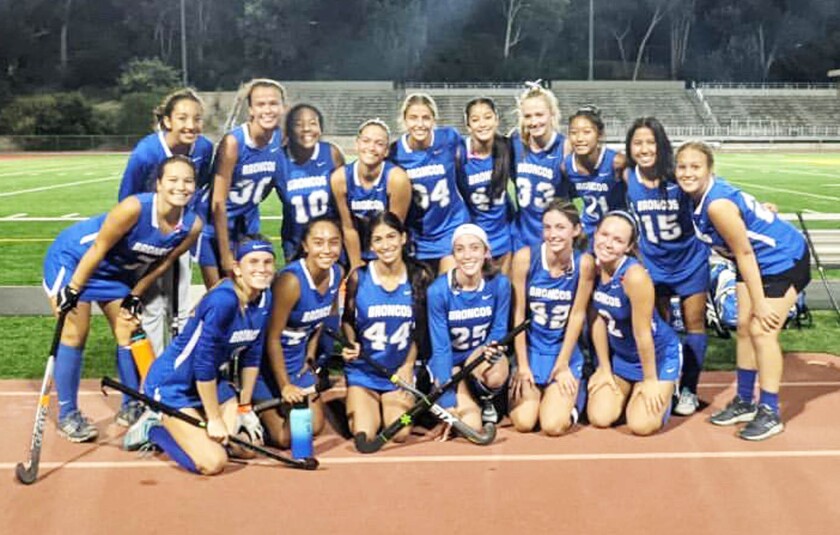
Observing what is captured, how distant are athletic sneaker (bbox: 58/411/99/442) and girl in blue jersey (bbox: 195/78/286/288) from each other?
1305 millimetres

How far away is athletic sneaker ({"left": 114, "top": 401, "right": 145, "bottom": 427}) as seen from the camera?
5152 millimetres

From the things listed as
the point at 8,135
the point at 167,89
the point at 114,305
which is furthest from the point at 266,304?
the point at 167,89

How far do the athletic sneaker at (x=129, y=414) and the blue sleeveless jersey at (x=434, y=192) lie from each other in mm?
1872

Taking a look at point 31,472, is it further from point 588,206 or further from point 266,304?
point 588,206

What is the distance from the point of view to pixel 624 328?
17.0 feet

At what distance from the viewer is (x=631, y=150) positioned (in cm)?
526

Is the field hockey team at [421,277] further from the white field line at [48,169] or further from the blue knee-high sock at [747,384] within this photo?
the white field line at [48,169]

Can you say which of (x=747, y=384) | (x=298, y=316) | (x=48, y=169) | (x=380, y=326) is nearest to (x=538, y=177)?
(x=380, y=326)

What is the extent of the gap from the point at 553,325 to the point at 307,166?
1777 mm

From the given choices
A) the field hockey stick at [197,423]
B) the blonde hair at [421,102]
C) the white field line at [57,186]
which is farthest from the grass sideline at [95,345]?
the white field line at [57,186]

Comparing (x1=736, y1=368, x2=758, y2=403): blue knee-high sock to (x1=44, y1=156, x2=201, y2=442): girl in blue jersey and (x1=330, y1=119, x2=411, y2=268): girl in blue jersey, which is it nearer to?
(x1=330, y1=119, x2=411, y2=268): girl in blue jersey

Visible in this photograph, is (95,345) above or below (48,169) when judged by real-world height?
below

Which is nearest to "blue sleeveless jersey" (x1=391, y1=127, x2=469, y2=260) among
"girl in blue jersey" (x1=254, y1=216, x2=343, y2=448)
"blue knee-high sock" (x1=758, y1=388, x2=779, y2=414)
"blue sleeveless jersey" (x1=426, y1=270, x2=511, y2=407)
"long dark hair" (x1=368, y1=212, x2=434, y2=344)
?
"long dark hair" (x1=368, y1=212, x2=434, y2=344)

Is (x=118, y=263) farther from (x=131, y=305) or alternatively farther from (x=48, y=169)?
(x=48, y=169)
